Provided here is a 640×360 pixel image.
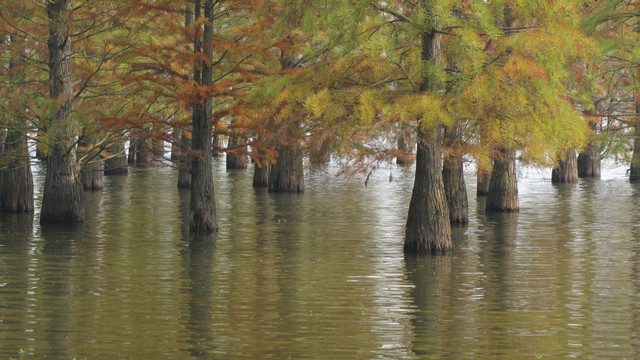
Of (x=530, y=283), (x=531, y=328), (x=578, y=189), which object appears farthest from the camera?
(x=578, y=189)

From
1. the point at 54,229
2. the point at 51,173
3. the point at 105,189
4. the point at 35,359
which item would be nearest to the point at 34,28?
the point at 51,173

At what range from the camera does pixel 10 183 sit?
85.3 feet

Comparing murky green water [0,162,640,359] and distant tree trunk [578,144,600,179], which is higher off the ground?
distant tree trunk [578,144,600,179]

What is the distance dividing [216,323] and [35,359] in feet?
8.79

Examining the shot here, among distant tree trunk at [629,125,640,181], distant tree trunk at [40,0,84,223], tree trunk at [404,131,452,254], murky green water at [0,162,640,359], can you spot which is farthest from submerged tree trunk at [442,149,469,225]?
distant tree trunk at [40,0,84,223]

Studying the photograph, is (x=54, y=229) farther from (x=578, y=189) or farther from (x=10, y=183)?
(x=578, y=189)

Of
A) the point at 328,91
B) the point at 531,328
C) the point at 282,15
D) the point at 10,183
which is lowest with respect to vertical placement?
the point at 531,328

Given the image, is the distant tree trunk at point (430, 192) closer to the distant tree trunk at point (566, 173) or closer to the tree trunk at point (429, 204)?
the tree trunk at point (429, 204)

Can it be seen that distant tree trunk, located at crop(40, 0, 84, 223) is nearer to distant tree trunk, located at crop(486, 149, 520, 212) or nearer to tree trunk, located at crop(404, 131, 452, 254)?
tree trunk, located at crop(404, 131, 452, 254)

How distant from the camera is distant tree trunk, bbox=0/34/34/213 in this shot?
23203 mm

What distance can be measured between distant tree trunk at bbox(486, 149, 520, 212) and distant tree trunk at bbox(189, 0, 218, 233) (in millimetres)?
9687

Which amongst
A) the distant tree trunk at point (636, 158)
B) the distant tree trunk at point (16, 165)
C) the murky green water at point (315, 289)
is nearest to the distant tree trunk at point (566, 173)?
the distant tree trunk at point (636, 158)

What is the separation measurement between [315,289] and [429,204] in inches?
176

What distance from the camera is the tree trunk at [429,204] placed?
1822cm
